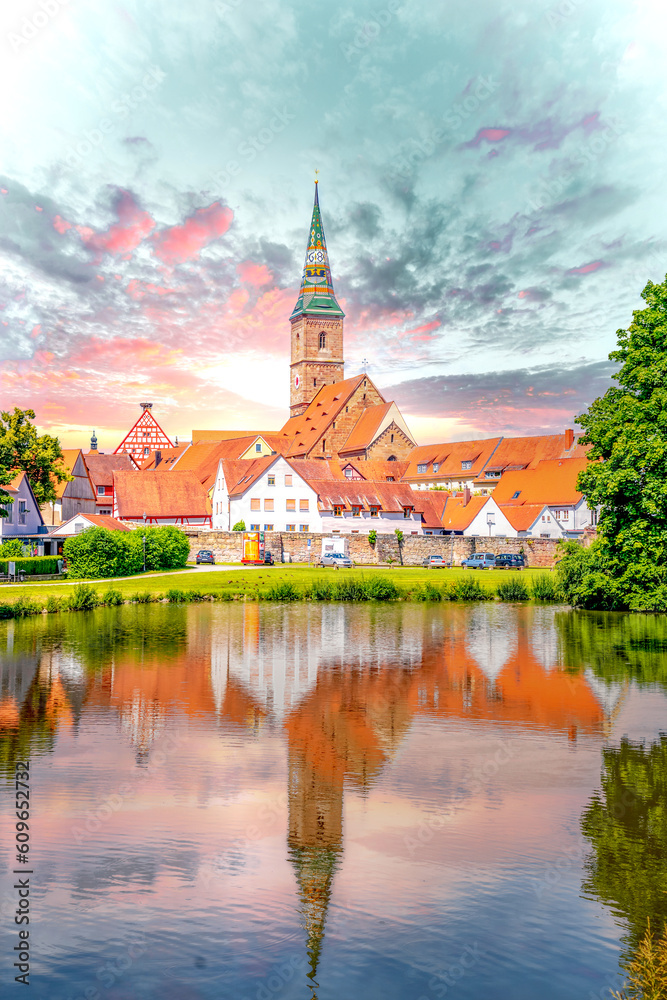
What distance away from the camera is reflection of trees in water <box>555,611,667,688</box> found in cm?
2647

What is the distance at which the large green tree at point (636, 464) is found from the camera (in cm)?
3703

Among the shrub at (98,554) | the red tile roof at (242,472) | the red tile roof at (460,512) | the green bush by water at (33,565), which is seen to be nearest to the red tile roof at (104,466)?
the red tile roof at (242,472)

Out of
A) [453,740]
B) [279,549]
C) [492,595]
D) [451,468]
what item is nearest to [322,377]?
[451,468]

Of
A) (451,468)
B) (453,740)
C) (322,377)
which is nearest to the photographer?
(453,740)

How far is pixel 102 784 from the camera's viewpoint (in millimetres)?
14492

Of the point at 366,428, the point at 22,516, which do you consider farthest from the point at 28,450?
the point at 366,428

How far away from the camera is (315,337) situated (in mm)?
139125

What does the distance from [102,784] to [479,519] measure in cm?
6949

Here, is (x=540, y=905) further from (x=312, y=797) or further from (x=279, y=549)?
(x=279, y=549)

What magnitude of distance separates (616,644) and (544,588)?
21.5 metres

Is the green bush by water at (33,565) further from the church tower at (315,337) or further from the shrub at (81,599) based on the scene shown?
the church tower at (315,337)

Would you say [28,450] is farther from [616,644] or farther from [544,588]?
[616,644]

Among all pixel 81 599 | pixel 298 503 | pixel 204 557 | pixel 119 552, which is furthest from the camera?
pixel 298 503

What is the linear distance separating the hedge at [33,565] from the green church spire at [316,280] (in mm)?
92998
